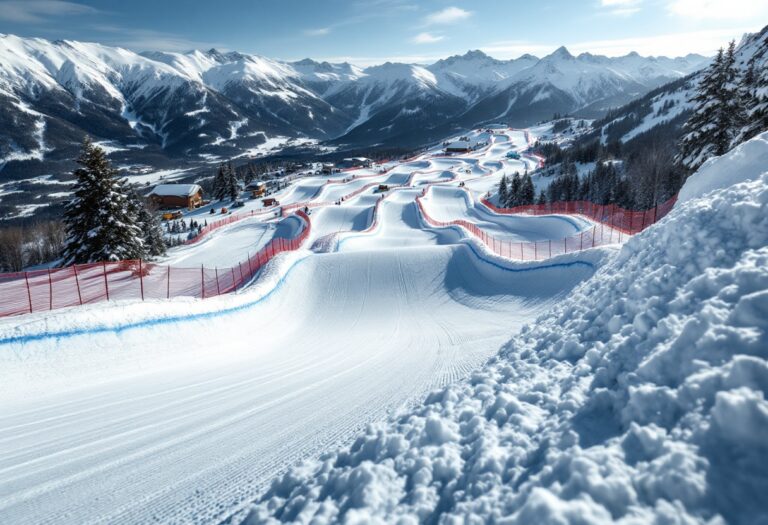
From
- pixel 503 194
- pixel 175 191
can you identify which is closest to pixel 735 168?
pixel 503 194

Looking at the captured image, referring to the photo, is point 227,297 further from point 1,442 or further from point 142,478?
point 142,478

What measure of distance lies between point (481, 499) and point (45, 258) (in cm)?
9569

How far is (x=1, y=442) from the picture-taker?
5613 millimetres

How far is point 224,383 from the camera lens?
789 centimetres

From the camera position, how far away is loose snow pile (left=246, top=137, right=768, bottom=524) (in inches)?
101

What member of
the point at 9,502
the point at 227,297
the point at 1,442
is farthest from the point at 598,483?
the point at 227,297

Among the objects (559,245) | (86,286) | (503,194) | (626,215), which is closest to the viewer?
(86,286)

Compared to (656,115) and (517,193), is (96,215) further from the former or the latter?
(656,115)

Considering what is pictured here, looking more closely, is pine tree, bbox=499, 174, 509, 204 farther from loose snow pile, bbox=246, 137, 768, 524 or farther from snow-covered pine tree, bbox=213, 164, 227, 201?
loose snow pile, bbox=246, 137, 768, 524

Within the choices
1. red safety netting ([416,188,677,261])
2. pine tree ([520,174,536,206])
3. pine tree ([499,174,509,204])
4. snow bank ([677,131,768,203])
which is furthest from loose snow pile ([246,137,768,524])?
pine tree ([520,174,536,206])

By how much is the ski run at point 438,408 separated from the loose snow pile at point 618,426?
0.02 m

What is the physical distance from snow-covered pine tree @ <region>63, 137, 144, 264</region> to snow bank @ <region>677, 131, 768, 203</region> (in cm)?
2810

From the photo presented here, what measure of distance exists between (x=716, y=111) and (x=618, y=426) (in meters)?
27.9

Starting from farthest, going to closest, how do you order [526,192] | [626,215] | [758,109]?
[526,192] < [626,215] < [758,109]
